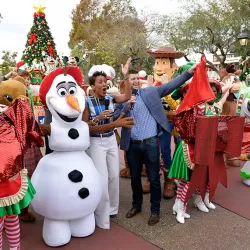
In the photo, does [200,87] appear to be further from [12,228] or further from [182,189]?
[12,228]

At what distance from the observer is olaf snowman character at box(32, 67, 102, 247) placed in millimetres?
2777

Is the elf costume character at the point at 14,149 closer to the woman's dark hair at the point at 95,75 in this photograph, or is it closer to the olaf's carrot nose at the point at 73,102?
the olaf's carrot nose at the point at 73,102

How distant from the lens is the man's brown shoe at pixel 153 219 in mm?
3352

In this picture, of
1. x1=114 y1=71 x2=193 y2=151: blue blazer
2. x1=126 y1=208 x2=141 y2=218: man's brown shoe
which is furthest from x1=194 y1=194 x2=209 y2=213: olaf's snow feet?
x1=114 y1=71 x2=193 y2=151: blue blazer

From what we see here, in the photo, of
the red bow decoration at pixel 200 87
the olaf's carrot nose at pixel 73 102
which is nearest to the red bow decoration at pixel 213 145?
the red bow decoration at pixel 200 87

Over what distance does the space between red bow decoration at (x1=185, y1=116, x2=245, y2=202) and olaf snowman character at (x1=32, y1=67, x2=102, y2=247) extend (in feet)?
3.53

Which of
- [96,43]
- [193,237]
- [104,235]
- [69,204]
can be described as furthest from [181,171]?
[96,43]

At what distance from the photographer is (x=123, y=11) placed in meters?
28.2

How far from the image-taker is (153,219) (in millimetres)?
3369

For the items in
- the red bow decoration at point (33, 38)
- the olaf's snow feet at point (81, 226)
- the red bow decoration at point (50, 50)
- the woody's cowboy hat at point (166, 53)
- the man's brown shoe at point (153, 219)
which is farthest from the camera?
the red bow decoration at point (50, 50)

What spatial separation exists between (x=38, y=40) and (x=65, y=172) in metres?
11.0

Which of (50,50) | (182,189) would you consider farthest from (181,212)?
(50,50)

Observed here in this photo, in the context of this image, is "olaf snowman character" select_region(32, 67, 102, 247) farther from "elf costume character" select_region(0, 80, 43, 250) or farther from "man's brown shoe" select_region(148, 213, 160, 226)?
"man's brown shoe" select_region(148, 213, 160, 226)

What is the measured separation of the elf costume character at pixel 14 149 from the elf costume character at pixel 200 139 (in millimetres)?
1500
